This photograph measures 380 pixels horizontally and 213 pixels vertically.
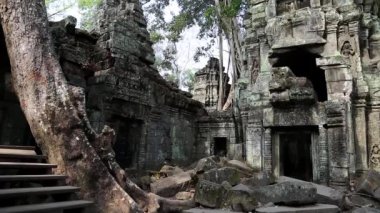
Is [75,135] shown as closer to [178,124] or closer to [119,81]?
[119,81]

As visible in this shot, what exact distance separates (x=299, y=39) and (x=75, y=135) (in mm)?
7123

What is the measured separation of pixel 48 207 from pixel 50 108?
1.39 meters

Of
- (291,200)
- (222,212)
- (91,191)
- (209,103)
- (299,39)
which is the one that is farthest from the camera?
(209,103)

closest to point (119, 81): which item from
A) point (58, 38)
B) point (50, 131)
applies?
point (58, 38)

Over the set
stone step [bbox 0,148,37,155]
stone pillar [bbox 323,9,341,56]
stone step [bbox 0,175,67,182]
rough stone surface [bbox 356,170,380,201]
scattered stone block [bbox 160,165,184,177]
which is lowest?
rough stone surface [bbox 356,170,380,201]

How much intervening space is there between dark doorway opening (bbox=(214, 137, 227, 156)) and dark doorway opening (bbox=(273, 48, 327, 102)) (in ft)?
11.0

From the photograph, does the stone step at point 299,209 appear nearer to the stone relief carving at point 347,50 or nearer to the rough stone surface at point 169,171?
the rough stone surface at point 169,171

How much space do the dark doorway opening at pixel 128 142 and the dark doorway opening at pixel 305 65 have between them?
4.68 metres

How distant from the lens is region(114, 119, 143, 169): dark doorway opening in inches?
285

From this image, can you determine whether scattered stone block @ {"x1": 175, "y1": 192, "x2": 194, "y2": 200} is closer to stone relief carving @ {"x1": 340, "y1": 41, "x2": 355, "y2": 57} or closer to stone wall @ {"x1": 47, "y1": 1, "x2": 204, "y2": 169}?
stone wall @ {"x1": 47, "y1": 1, "x2": 204, "y2": 169}

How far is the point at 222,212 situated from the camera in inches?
187

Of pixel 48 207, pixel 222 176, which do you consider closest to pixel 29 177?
pixel 48 207

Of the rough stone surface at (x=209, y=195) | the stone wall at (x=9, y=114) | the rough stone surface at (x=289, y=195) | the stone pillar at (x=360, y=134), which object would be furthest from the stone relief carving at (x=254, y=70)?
the stone wall at (x=9, y=114)

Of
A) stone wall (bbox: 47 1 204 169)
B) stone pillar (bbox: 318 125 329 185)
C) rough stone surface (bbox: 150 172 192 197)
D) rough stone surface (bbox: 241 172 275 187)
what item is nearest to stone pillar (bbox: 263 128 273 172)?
stone pillar (bbox: 318 125 329 185)
